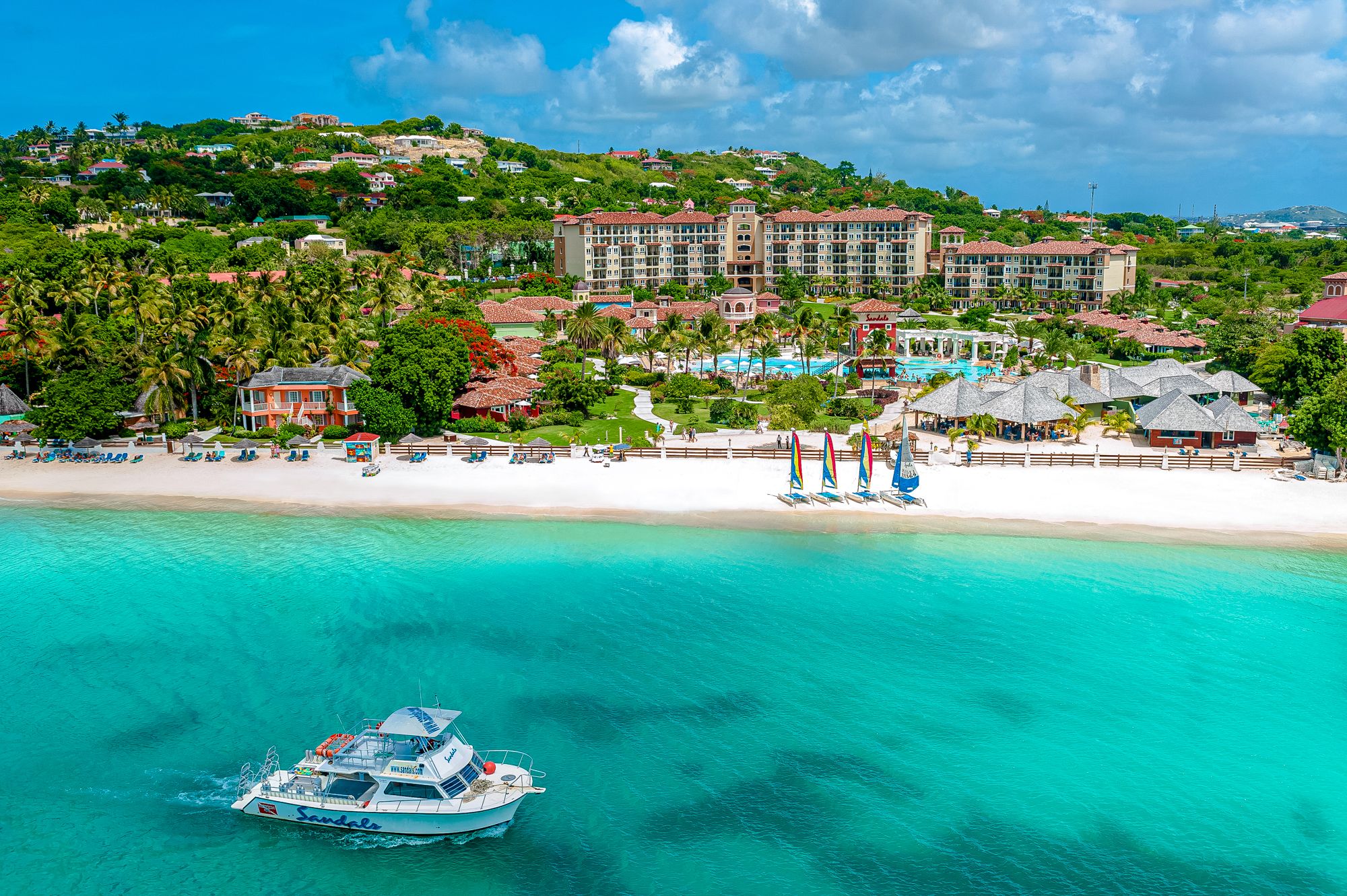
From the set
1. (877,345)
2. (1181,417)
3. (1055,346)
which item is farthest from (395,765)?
(1055,346)

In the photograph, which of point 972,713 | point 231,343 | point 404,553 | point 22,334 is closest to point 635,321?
point 231,343

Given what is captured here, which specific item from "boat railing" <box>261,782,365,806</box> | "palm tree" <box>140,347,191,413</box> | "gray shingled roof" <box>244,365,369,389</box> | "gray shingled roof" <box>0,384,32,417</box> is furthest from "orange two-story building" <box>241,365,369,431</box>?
"boat railing" <box>261,782,365,806</box>

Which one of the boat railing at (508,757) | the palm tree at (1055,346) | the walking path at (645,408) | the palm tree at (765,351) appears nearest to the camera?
the boat railing at (508,757)

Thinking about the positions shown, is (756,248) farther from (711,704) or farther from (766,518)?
(711,704)

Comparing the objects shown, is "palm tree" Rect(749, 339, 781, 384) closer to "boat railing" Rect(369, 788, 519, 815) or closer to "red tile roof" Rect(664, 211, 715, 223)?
"red tile roof" Rect(664, 211, 715, 223)

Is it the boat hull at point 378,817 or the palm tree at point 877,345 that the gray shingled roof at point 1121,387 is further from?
the boat hull at point 378,817

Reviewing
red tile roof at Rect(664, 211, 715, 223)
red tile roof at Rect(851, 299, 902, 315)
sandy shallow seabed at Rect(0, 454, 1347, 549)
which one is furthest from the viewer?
red tile roof at Rect(664, 211, 715, 223)

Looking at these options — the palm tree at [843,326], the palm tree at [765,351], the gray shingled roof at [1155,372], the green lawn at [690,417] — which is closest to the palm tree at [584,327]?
the green lawn at [690,417]
